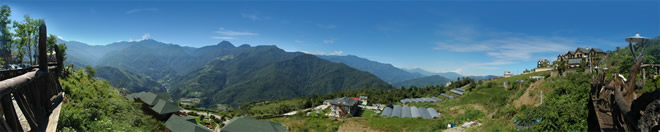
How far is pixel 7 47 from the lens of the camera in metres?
20.0

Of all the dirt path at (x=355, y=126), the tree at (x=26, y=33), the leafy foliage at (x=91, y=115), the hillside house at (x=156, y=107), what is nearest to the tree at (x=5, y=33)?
the tree at (x=26, y=33)

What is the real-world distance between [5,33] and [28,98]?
26365mm

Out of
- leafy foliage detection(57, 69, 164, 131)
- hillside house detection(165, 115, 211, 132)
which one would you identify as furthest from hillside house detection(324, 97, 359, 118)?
leafy foliage detection(57, 69, 164, 131)

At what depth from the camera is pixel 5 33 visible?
1933 centimetres

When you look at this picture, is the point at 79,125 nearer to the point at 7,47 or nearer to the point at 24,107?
the point at 24,107

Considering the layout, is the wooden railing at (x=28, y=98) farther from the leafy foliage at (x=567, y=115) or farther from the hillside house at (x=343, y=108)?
the hillside house at (x=343, y=108)

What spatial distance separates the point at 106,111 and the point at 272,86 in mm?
174847

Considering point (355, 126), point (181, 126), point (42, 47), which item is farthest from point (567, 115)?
point (181, 126)

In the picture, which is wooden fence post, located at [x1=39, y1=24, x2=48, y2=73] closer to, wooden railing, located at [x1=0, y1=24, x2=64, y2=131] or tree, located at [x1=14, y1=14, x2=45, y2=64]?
wooden railing, located at [x1=0, y1=24, x2=64, y2=131]

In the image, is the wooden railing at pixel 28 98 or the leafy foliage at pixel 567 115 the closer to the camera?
the wooden railing at pixel 28 98

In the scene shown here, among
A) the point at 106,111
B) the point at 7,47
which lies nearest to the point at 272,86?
the point at 7,47

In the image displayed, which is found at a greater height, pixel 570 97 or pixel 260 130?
pixel 570 97

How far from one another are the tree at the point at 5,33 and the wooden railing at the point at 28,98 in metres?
22.7

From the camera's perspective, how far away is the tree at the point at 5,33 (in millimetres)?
18820
